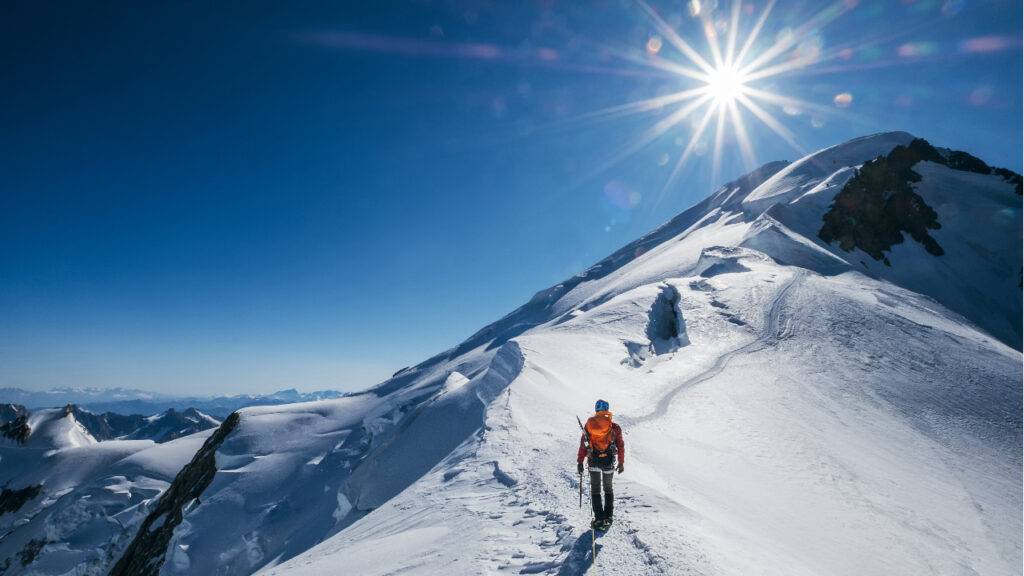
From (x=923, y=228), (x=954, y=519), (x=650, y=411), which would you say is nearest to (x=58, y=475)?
(x=650, y=411)

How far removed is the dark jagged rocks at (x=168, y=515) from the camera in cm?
3209

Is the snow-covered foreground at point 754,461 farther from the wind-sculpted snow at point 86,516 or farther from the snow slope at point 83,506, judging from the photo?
the snow slope at point 83,506

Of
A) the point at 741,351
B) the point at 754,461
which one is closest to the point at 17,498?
the point at 741,351

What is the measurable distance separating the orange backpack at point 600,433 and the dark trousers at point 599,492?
0.43 metres

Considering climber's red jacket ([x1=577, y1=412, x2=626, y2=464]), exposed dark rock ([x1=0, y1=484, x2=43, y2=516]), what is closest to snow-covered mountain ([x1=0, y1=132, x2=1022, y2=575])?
climber's red jacket ([x1=577, y1=412, x2=626, y2=464])

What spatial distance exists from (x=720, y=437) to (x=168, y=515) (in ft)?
144

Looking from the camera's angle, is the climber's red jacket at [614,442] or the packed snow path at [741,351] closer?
the climber's red jacket at [614,442]

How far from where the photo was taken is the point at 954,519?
38.0 feet

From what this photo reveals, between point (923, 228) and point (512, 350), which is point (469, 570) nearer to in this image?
point (512, 350)

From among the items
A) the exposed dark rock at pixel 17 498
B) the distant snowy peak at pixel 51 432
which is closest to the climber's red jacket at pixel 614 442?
the exposed dark rock at pixel 17 498

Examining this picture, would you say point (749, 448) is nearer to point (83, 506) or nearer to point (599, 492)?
point (599, 492)

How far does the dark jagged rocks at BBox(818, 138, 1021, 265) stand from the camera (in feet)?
141

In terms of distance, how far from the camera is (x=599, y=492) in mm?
6949

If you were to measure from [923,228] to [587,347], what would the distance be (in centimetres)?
4682
